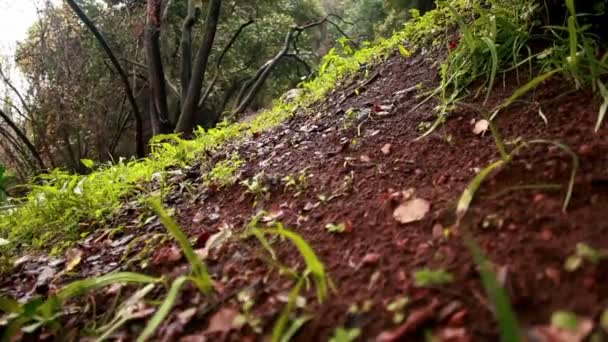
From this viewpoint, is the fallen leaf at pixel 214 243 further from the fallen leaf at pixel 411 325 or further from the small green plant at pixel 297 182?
the fallen leaf at pixel 411 325

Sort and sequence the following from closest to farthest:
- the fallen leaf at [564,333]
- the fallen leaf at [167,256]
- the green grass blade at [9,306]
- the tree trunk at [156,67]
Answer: the fallen leaf at [564,333] → the green grass blade at [9,306] → the fallen leaf at [167,256] → the tree trunk at [156,67]

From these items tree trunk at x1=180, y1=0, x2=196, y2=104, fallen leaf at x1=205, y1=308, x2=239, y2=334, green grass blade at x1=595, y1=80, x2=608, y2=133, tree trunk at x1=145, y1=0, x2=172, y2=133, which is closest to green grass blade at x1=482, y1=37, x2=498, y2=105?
green grass blade at x1=595, y1=80, x2=608, y2=133

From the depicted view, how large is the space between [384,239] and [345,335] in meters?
0.38

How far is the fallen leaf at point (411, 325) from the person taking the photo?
82 centimetres

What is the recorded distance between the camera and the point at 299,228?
54.7 inches

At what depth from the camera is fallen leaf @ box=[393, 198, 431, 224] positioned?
1195mm

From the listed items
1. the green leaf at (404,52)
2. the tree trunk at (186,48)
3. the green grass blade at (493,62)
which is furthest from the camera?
the tree trunk at (186,48)

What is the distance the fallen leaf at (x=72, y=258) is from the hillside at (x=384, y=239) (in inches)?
0.4

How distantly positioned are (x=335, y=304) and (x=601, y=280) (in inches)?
19.8

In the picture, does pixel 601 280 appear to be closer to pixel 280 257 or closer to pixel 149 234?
pixel 280 257

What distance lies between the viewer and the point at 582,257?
0.83 meters

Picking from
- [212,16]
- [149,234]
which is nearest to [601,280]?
[149,234]

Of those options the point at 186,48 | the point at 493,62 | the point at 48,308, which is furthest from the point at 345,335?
the point at 186,48

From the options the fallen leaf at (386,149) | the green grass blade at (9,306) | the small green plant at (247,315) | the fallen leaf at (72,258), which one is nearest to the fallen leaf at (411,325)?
the small green plant at (247,315)
